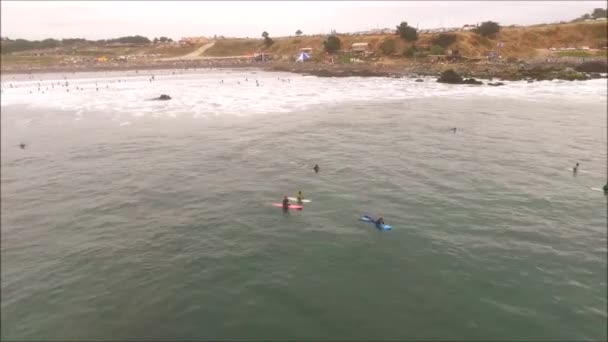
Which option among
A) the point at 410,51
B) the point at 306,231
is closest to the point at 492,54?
the point at 410,51

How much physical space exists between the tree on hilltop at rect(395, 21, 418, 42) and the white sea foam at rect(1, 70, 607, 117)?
47.6 metres

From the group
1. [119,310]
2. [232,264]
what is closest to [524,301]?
[232,264]

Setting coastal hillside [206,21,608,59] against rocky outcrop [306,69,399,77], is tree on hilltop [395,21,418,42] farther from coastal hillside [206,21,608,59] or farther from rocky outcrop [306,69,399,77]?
rocky outcrop [306,69,399,77]

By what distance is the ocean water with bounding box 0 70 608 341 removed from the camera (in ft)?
71.2

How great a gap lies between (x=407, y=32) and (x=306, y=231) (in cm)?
15115

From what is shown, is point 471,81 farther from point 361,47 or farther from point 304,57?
point 304,57

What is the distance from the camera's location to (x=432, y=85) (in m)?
109

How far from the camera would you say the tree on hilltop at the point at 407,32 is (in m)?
162

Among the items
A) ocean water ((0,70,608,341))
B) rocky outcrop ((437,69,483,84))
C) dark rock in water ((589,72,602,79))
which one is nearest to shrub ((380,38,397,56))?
rocky outcrop ((437,69,483,84))

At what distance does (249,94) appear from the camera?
101 metres

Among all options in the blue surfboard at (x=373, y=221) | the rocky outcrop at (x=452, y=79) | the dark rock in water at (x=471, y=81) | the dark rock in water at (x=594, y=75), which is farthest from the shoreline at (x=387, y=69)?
the blue surfboard at (x=373, y=221)

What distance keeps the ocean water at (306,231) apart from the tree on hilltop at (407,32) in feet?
343

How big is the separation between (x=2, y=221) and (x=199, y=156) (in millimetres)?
21860

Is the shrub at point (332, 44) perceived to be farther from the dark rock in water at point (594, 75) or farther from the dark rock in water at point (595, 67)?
the dark rock in water at point (594, 75)
